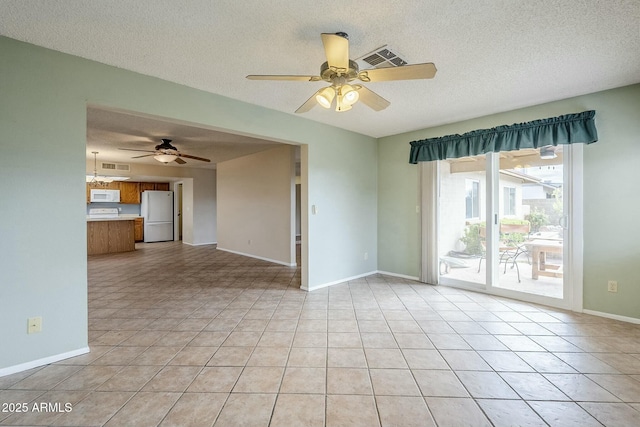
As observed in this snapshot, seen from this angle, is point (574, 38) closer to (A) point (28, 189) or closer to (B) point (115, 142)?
(A) point (28, 189)

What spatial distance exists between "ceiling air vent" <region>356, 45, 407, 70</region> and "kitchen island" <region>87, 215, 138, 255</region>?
7.61m

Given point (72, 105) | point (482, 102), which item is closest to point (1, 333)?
point (72, 105)

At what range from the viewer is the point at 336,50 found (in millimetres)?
1713

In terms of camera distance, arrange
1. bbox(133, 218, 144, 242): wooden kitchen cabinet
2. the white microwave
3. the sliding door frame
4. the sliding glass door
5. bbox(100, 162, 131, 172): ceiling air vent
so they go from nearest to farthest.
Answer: the sliding door frame, the sliding glass door, bbox(100, 162, 131, 172): ceiling air vent, the white microwave, bbox(133, 218, 144, 242): wooden kitchen cabinet

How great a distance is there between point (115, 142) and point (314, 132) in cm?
405

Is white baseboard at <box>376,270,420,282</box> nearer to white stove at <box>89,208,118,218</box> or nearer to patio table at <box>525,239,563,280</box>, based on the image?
patio table at <box>525,239,563,280</box>

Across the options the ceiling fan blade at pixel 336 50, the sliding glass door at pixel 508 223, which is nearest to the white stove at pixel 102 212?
the sliding glass door at pixel 508 223

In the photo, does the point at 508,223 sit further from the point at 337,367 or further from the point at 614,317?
the point at 337,367

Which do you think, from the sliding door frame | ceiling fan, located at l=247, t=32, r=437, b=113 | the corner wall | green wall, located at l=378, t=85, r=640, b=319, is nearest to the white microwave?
the corner wall

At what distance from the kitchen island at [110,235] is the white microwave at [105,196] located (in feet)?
7.60

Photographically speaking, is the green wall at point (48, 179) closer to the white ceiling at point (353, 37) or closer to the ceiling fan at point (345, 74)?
the white ceiling at point (353, 37)

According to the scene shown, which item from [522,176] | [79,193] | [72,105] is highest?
[72,105]

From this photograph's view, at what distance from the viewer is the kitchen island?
6.96m

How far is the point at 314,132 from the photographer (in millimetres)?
4094
